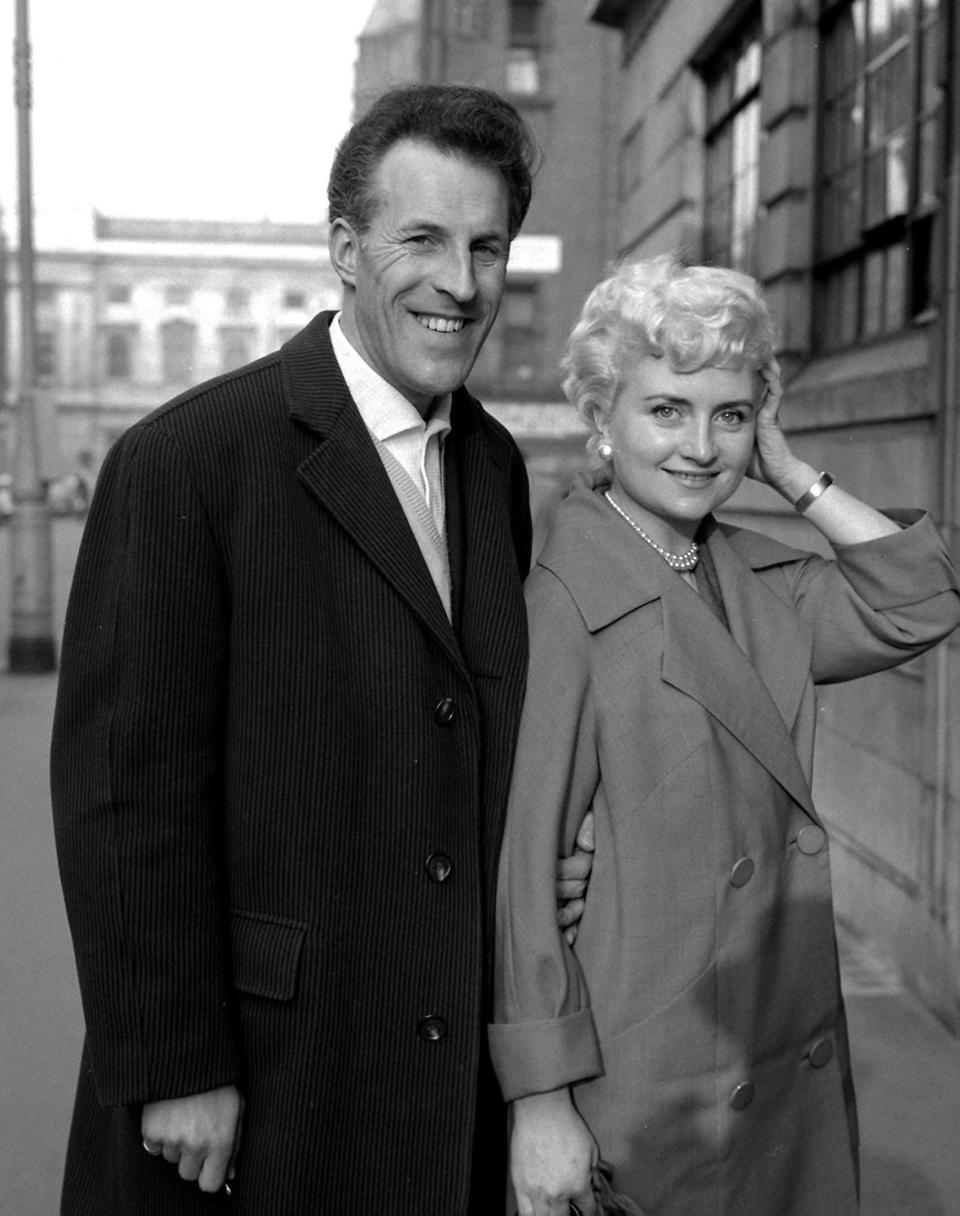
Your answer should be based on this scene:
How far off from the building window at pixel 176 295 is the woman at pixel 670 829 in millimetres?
70228

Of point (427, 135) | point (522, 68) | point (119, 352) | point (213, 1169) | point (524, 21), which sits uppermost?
point (524, 21)

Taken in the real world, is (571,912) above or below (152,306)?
below

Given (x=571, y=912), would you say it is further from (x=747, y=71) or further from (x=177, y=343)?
(x=177, y=343)

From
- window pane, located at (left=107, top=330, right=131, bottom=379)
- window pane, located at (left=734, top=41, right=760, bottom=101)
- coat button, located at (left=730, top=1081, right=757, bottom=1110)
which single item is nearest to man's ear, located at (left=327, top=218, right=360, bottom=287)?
coat button, located at (left=730, top=1081, right=757, bottom=1110)

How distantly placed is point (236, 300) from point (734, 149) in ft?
199

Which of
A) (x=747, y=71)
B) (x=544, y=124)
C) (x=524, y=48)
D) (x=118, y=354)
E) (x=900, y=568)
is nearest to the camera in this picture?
(x=900, y=568)

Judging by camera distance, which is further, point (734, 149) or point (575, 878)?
point (734, 149)

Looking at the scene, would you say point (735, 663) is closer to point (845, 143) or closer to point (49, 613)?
point (845, 143)

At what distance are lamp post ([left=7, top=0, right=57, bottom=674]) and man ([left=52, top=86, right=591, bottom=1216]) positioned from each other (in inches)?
424

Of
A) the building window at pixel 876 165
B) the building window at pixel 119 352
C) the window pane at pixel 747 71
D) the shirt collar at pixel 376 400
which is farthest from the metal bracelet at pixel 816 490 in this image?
the building window at pixel 119 352

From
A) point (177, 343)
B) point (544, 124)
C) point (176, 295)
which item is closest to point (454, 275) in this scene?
point (544, 124)

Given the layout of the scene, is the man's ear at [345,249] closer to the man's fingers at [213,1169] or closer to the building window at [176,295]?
the man's fingers at [213,1169]

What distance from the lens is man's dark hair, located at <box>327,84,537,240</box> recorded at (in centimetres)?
210

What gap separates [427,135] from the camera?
6.88ft
